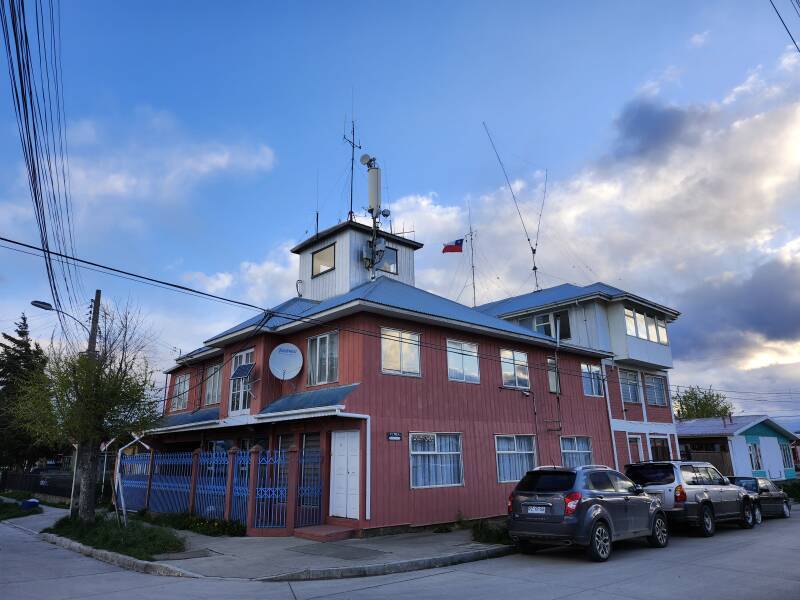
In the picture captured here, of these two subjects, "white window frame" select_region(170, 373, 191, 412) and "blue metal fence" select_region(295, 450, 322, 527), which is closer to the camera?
"blue metal fence" select_region(295, 450, 322, 527)

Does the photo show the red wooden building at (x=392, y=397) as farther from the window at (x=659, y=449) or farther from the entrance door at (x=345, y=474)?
the window at (x=659, y=449)

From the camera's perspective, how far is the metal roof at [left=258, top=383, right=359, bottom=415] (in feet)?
48.0

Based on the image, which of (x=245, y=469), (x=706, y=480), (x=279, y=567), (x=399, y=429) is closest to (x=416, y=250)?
(x=399, y=429)

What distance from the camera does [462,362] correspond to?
1822 cm

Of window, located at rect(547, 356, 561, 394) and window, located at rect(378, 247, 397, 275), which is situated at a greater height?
window, located at rect(378, 247, 397, 275)

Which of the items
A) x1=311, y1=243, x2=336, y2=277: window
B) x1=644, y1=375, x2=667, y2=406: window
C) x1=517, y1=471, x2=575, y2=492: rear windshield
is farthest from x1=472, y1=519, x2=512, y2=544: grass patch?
x1=644, y1=375, x2=667, y2=406: window

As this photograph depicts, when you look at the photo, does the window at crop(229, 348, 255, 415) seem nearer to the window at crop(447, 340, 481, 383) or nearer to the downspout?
the downspout

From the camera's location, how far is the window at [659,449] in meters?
25.8

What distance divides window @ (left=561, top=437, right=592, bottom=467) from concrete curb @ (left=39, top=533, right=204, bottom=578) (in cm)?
1480

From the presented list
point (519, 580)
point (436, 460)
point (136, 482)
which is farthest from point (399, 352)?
point (136, 482)

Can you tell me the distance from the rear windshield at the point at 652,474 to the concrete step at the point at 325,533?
→ 744cm

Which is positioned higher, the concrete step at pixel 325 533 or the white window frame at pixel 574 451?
the white window frame at pixel 574 451

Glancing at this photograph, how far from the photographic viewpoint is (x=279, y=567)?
1011 centimetres

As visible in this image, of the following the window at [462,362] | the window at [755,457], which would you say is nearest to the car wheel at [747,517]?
the window at [462,362]
